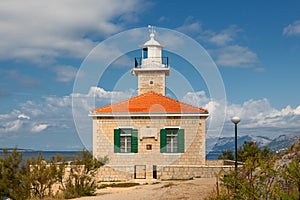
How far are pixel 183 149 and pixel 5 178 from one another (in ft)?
28.7

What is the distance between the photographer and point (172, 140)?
70.9 feet

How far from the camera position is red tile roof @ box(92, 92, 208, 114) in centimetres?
2181

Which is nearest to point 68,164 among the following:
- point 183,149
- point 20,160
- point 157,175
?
point 20,160

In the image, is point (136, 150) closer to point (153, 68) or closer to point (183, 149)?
point (183, 149)

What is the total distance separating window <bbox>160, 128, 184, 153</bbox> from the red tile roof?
36.6 inches

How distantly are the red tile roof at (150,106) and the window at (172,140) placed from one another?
3.05 feet

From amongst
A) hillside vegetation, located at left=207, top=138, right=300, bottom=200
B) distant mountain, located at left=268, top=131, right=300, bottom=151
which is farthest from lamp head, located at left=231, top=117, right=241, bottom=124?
hillside vegetation, located at left=207, top=138, right=300, bottom=200

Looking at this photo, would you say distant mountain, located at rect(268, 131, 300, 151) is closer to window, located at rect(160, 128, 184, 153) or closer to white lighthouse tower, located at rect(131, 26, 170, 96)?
window, located at rect(160, 128, 184, 153)

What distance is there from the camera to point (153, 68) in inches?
1018

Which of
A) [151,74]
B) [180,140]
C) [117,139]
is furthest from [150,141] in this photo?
[151,74]

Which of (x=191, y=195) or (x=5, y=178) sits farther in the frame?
(x=5, y=178)

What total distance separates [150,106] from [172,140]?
1918 mm

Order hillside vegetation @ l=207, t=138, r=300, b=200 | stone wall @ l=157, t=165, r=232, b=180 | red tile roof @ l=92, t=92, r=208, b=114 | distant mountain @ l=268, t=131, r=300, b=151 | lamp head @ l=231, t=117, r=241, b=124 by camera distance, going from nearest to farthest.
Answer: hillside vegetation @ l=207, t=138, r=300, b=200 < distant mountain @ l=268, t=131, r=300, b=151 < lamp head @ l=231, t=117, r=241, b=124 < stone wall @ l=157, t=165, r=232, b=180 < red tile roof @ l=92, t=92, r=208, b=114

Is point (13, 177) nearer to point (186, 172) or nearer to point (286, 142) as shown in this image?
point (186, 172)
